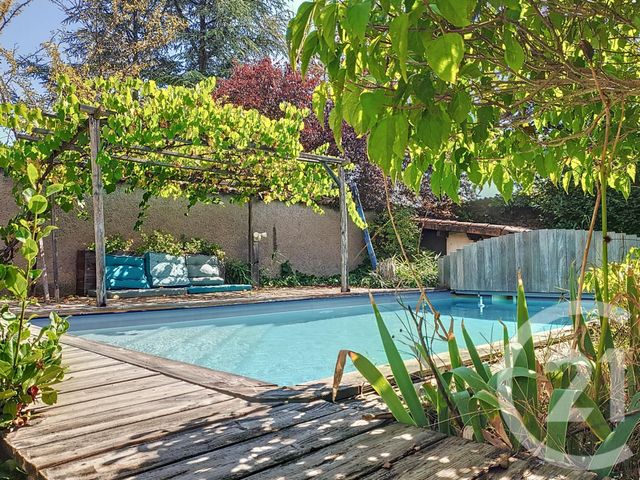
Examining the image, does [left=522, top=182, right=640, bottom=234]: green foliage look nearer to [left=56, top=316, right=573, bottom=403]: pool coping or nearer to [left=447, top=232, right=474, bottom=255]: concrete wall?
[left=447, top=232, right=474, bottom=255]: concrete wall

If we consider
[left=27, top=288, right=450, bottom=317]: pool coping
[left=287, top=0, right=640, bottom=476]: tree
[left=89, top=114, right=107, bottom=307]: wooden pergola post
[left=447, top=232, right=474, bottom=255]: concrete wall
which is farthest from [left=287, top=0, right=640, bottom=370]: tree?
[left=447, top=232, right=474, bottom=255]: concrete wall

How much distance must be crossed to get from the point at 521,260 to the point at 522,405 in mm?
9037

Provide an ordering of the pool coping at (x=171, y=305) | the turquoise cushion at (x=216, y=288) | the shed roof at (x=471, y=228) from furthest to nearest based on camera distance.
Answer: the shed roof at (x=471, y=228)
the turquoise cushion at (x=216, y=288)
the pool coping at (x=171, y=305)

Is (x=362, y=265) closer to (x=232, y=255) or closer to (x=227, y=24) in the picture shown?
(x=232, y=255)

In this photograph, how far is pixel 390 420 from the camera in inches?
72.9

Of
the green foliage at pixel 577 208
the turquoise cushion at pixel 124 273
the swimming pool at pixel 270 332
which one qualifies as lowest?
the swimming pool at pixel 270 332

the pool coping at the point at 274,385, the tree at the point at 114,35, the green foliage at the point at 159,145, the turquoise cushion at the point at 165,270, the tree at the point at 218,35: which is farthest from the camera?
the tree at the point at 218,35

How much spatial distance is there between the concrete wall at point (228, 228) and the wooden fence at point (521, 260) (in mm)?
3072

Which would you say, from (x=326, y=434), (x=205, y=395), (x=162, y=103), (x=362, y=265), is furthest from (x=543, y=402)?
(x=362, y=265)

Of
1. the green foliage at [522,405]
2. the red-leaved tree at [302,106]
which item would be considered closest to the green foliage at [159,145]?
the red-leaved tree at [302,106]

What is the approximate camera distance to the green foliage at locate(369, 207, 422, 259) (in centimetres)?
1292

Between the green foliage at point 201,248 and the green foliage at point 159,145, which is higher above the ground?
the green foliage at point 159,145

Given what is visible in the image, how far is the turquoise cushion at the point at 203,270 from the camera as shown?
10.0 meters

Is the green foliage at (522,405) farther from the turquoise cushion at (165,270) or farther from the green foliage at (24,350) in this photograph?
the turquoise cushion at (165,270)
